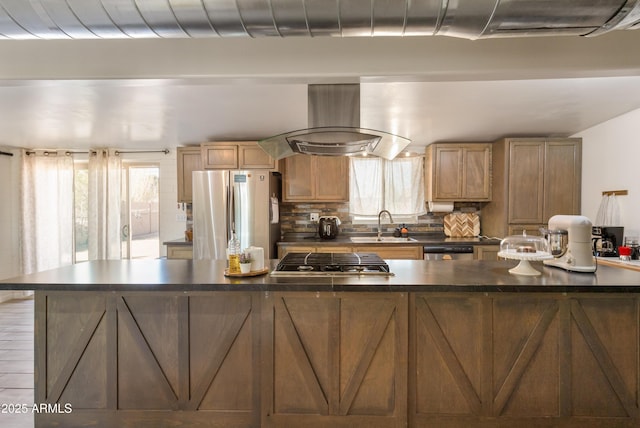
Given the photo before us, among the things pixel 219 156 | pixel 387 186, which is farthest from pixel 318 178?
pixel 219 156

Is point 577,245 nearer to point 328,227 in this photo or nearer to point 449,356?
point 449,356

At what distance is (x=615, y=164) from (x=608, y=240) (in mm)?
856

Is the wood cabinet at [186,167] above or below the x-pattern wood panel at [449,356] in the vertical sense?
above

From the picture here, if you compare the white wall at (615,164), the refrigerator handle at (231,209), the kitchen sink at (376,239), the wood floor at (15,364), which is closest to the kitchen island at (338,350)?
the wood floor at (15,364)

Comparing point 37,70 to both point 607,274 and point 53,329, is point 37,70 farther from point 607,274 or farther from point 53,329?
point 607,274

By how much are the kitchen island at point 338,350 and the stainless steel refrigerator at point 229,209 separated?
6.52ft

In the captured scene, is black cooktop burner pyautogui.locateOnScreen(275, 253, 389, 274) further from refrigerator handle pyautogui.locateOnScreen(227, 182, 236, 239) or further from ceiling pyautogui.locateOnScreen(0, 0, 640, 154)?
refrigerator handle pyautogui.locateOnScreen(227, 182, 236, 239)

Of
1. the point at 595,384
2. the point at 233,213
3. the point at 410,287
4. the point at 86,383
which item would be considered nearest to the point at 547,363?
the point at 595,384

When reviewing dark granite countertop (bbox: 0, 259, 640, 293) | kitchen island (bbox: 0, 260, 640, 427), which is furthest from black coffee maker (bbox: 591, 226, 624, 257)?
kitchen island (bbox: 0, 260, 640, 427)

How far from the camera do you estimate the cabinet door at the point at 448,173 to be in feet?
14.1

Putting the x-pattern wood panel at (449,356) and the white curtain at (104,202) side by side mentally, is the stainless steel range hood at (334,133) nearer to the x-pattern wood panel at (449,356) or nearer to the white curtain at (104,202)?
the x-pattern wood panel at (449,356)

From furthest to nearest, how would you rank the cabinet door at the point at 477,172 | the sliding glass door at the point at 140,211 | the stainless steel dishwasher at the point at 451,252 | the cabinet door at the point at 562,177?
the sliding glass door at the point at 140,211, the cabinet door at the point at 477,172, the stainless steel dishwasher at the point at 451,252, the cabinet door at the point at 562,177

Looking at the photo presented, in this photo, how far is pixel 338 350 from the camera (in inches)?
73.7

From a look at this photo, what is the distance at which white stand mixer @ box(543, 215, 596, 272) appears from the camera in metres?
2.00
